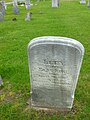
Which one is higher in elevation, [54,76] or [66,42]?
[66,42]

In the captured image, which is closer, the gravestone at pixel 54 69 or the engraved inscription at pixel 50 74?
the gravestone at pixel 54 69

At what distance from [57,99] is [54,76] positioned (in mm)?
560

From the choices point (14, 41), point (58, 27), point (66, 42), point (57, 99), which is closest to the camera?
point (66, 42)

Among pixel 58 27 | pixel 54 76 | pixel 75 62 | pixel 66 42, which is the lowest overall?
pixel 58 27

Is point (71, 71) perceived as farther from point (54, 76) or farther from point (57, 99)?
point (57, 99)

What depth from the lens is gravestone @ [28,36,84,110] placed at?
3352mm

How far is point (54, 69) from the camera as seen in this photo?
365cm

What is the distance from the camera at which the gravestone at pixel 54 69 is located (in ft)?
11.0

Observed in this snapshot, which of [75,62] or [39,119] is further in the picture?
[39,119]

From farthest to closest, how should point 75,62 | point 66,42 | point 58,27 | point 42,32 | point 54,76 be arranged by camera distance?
1. point 58,27
2. point 42,32
3. point 54,76
4. point 75,62
5. point 66,42

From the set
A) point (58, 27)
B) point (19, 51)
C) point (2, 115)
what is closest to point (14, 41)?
point (19, 51)

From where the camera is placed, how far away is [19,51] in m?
7.18

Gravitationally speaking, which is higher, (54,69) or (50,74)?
(54,69)

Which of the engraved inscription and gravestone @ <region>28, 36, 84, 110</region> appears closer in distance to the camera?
gravestone @ <region>28, 36, 84, 110</region>
